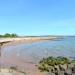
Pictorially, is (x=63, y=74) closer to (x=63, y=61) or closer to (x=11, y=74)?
(x=11, y=74)

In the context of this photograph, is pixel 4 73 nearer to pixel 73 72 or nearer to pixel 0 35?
pixel 73 72

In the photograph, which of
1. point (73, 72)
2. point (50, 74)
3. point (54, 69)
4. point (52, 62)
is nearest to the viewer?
point (73, 72)

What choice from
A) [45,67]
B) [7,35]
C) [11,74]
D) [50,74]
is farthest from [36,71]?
[7,35]

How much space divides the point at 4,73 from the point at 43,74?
3519 millimetres

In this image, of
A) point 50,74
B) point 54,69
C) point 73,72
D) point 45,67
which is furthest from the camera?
point 45,67

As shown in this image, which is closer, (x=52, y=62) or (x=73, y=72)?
(x=73, y=72)

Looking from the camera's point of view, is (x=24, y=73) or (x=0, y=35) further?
(x=0, y=35)

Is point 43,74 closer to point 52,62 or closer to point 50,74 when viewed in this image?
point 50,74

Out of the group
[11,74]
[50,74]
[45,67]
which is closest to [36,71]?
[45,67]

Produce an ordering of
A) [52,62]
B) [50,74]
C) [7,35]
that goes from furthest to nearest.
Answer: [7,35] → [52,62] → [50,74]

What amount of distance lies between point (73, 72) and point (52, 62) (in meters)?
5.41

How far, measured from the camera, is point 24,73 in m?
17.8

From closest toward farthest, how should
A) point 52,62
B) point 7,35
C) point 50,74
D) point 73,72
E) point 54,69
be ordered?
point 73,72 < point 50,74 < point 54,69 < point 52,62 < point 7,35

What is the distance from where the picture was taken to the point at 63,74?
16.2 m
